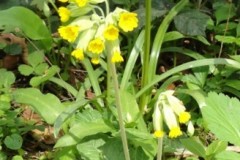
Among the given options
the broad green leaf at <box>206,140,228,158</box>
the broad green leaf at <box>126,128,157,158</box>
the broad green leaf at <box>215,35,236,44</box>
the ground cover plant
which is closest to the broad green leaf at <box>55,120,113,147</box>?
the ground cover plant

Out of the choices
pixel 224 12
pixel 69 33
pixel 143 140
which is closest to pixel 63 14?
pixel 69 33

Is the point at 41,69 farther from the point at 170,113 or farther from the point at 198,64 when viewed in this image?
the point at 170,113

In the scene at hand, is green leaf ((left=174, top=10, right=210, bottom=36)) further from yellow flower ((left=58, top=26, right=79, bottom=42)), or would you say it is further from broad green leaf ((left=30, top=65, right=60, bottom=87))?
yellow flower ((left=58, top=26, right=79, bottom=42))

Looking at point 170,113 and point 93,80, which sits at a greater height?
point 170,113

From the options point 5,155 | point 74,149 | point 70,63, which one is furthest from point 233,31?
point 5,155

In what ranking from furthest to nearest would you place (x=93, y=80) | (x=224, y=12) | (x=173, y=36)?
(x=224, y=12) < (x=173, y=36) < (x=93, y=80)

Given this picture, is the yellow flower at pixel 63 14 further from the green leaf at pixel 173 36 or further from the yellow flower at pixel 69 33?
the green leaf at pixel 173 36

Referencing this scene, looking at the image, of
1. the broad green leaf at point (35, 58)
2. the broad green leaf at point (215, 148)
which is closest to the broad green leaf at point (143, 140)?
the broad green leaf at point (215, 148)
